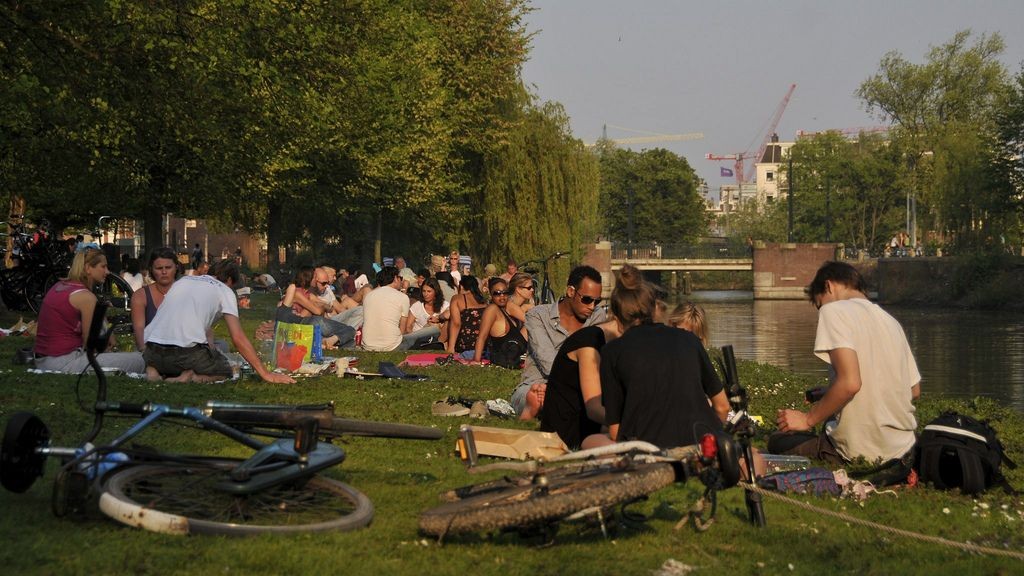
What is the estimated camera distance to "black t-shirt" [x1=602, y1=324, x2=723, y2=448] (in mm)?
6746

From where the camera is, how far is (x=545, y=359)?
10.4m

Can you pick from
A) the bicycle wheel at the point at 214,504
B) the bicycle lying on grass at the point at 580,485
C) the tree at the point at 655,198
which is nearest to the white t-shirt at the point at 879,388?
the bicycle lying on grass at the point at 580,485

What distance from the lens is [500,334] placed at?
1694 cm

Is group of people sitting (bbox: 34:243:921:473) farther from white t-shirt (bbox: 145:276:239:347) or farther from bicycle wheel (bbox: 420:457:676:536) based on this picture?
bicycle wheel (bbox: 420:457:676:536)

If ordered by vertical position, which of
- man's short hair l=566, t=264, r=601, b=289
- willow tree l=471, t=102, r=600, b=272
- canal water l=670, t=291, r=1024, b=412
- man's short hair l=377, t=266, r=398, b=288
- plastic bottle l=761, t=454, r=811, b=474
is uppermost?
willow tree l=471, t=102, r=600, b=272

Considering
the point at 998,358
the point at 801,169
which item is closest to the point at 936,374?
the point at 998,358

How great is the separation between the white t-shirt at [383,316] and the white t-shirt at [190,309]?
22.6 feet

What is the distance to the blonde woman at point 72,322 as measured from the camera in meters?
12.6

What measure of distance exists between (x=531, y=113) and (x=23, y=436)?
141 feet

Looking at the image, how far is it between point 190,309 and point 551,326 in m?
3.70

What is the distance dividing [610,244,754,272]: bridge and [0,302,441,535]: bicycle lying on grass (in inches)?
3373

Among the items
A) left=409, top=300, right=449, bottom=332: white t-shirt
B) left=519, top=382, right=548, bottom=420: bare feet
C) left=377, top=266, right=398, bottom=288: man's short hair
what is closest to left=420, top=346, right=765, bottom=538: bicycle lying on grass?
left=519, top=382, right=548, bottom=420: bare feet

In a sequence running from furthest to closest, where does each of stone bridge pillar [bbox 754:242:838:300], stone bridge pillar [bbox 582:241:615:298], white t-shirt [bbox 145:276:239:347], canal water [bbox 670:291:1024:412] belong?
stone bridge pillar [bbox 754:242:838:300] → stone bridge pillar [bbox 582:241:615:298] → canal water [bbox 670:291:1024:412] → white t-shirt [bbox 145:276:239:347]

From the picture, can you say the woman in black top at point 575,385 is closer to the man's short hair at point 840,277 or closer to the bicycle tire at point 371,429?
the man's short hair at point 840,277
